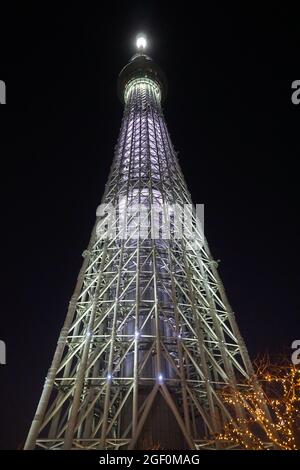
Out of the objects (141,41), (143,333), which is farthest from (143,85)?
(143,333)

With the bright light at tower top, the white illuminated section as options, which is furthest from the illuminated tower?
the bright light at tower top

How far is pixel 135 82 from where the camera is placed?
135 ft

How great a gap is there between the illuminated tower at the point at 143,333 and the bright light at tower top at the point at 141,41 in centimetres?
2478

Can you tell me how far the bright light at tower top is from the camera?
50166mm

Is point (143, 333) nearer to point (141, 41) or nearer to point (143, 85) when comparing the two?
point (143, 85)

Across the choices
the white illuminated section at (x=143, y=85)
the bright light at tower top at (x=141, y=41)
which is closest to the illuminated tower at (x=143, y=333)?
the white illuminated section at (x=143, y=85)

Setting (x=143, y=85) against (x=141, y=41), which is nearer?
(x=143, y=85)

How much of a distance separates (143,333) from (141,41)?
1714 inches

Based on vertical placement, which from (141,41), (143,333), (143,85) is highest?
(141,41)

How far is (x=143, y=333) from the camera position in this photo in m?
20.1

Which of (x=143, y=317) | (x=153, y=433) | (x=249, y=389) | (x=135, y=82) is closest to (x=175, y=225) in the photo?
(x=143, y=317)

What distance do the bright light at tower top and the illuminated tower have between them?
24784 mm

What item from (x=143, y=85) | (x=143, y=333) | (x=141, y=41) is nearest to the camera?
(x=143, y=333)
